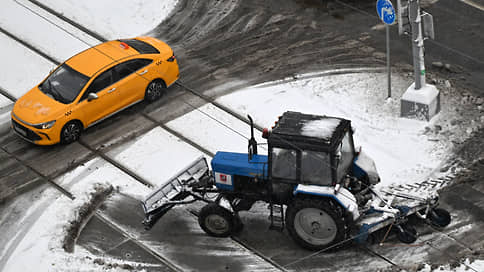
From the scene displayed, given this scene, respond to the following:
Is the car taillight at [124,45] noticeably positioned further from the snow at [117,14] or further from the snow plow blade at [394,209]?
the snow plow blade at [394,209]

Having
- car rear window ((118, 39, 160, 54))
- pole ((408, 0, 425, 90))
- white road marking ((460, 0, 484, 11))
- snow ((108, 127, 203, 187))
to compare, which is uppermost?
white road marking ((460, 0, 484, 11))

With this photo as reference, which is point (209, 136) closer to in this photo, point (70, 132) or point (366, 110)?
point (70, 132)

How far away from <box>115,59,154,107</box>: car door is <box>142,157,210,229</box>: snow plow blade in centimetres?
429

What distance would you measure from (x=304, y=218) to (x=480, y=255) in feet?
10.9

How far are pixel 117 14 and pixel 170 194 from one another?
410 inches

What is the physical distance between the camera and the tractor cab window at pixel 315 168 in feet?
43.5

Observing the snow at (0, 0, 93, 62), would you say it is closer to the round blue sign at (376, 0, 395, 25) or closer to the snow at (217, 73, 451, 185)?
the snow at (217, 73, 451, 185)

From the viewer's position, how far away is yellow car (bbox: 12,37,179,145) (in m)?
17.9

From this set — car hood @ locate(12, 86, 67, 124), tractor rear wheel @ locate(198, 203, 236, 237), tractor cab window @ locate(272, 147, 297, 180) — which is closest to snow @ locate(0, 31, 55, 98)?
car hood @ locate(12, 86, 67, 124)

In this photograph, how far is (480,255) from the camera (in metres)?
13.7

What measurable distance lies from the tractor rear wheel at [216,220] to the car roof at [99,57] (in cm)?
582

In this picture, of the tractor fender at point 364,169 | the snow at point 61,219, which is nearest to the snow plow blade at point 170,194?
the snow at point 61,219

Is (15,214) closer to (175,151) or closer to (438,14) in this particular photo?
(175,151)

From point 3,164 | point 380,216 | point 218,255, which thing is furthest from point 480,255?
point 3,164
